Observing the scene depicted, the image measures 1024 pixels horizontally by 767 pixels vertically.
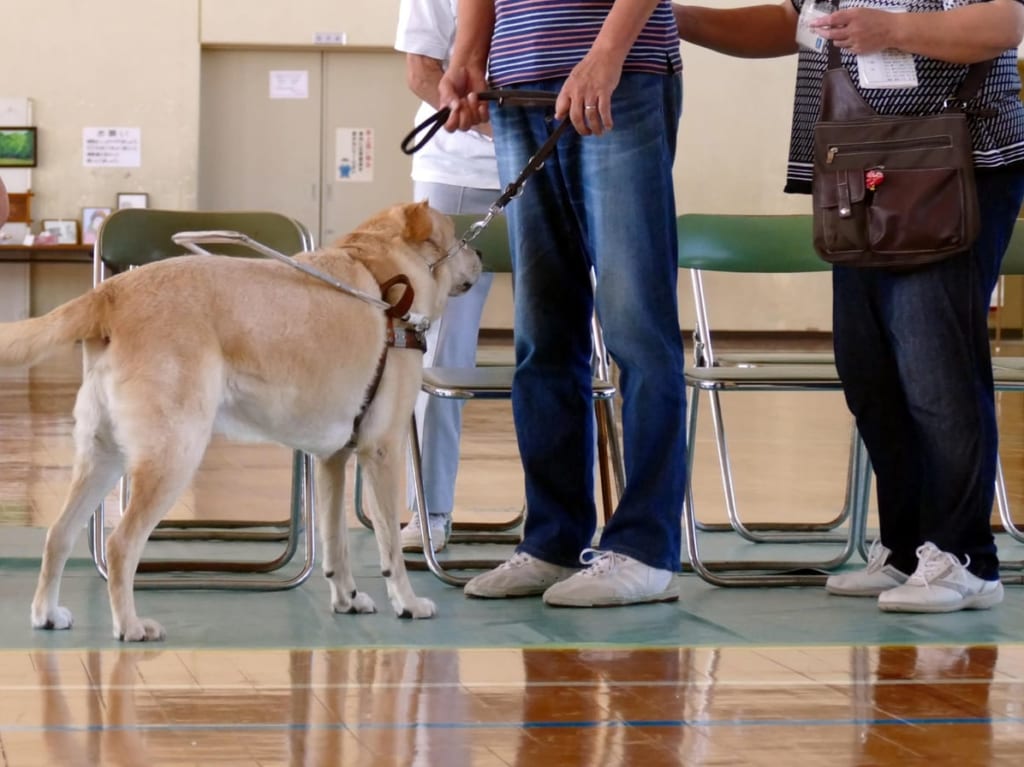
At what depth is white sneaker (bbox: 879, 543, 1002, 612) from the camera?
3082 mm

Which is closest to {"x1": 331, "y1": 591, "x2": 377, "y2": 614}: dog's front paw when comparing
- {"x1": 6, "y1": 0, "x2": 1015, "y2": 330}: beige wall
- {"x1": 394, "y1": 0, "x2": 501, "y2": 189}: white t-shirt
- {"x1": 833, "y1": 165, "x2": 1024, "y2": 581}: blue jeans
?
{"x1": 833, "y1": 165, "x2": 1024, "y2": 581}: blue jeans

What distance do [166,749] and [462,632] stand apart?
96 centimetres

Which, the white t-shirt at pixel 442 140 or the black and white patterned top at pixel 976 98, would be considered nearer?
the black and white patterned top at pixel 976 98

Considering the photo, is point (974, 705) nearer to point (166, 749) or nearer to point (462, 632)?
point (462, 632)

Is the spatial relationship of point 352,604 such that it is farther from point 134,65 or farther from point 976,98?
point 134,65

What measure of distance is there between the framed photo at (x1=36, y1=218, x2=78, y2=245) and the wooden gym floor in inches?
372

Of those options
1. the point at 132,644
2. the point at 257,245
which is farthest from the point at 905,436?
the point at 132,644

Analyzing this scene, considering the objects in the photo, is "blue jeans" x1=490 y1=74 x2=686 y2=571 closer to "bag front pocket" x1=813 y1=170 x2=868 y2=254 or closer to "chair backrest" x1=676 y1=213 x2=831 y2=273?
"bag front pocket" x1=813 y1=170 x2=868 y2=254

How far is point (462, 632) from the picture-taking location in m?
2.82

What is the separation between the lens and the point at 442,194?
4.09 m

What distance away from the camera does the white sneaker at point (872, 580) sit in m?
3.32

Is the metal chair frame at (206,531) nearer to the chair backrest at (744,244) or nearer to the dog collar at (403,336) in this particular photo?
the dog collar at (403,336)

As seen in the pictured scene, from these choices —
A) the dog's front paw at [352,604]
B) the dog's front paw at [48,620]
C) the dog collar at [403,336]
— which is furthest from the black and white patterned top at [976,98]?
the dog's front paw at [48,620]

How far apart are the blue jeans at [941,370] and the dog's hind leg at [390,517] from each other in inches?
42.6
